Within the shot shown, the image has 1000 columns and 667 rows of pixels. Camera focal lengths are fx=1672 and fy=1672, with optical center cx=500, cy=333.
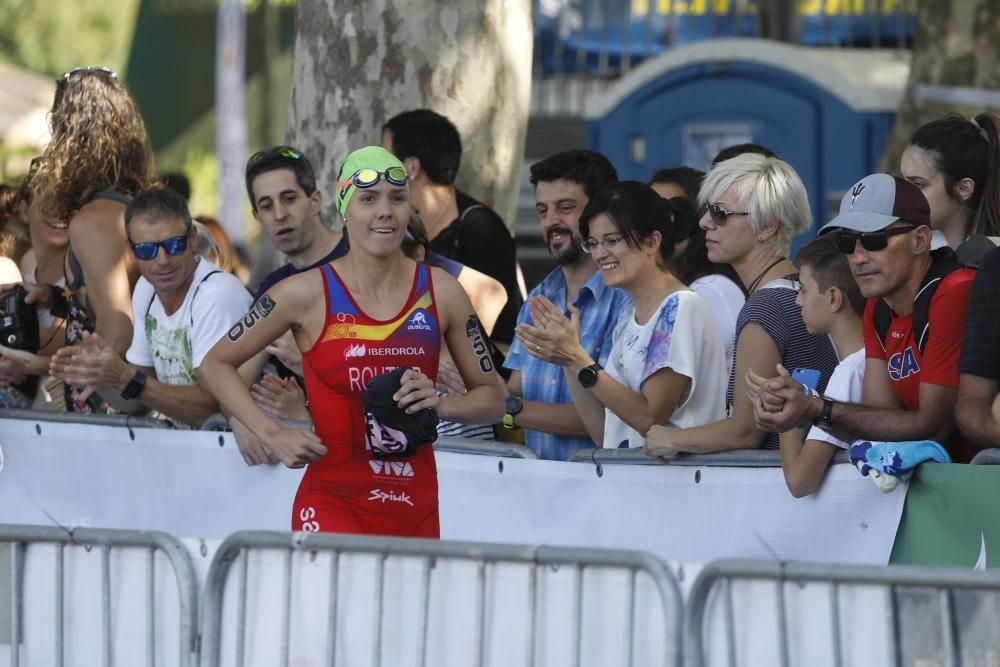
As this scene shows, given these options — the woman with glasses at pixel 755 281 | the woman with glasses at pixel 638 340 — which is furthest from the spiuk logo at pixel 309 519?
the woman with glasses at pixel 755 281

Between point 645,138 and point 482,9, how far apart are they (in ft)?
15.0

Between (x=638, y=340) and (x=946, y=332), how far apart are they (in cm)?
116

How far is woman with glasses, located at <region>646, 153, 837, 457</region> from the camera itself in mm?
5105

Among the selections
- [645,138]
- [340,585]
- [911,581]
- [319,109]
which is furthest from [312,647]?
[645,138]

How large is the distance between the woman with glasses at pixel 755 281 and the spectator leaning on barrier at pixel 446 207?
1547 mm

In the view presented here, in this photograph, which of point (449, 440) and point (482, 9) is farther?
point (482, 9)

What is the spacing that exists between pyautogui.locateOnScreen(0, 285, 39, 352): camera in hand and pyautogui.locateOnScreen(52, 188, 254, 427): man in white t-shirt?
2.97 feet

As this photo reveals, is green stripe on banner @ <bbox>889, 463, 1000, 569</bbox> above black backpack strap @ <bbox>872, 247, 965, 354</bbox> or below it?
below

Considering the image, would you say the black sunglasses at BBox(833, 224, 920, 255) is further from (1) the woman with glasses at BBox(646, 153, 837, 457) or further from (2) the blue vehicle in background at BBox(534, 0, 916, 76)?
(2) the blue vehicle in background at BBox(534, 0, 916, 76)

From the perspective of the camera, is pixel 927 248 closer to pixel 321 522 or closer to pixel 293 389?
pixel 321 522

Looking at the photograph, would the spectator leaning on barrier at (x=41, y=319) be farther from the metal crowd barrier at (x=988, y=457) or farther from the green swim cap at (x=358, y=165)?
the metal crowd barrier at (x=988, y=457)

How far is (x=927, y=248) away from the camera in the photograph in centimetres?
478

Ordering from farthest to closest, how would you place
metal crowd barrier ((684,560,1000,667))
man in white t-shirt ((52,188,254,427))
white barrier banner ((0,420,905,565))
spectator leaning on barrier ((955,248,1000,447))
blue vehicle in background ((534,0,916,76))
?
blue vehicle in background ((534,0,916,76)) < man in white t-shirt ((52,188,254,427)) < white barrier banner ((0,420,905,565)) < spectator leaning on barrier ((955,248,1000,447)) < metal crowd barrier ((684,560,1000,667))

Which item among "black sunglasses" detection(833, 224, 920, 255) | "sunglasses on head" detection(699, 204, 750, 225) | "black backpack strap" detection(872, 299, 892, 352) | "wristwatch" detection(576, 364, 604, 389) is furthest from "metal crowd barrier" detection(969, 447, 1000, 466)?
"sunglasses on head" detection(699, 204, 750, 225)
